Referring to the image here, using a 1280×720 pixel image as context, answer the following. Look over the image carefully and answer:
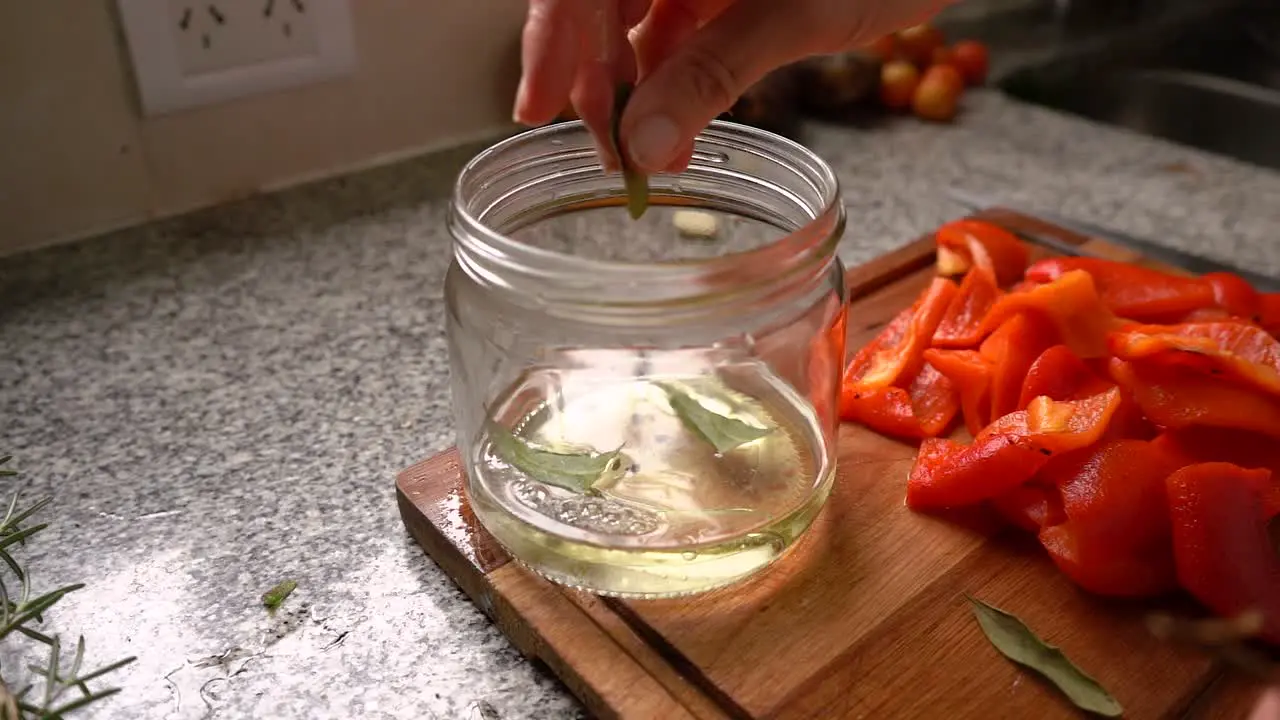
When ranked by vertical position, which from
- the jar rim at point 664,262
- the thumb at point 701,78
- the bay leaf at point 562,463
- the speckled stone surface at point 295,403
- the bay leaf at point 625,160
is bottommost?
the speckled stone surface at point 295,403

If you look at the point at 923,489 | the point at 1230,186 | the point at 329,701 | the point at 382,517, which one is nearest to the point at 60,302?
the point at 382,517

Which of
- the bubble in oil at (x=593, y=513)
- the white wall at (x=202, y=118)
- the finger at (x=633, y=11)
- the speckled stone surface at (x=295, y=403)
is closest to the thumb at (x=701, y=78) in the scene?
the finger at (x=633, y=11)

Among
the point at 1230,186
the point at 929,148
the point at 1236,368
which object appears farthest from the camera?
the point at 929,148

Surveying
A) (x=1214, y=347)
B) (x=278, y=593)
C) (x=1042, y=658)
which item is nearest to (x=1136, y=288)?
(x=1214, y=347)

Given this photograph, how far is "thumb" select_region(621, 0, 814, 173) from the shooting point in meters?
0.68

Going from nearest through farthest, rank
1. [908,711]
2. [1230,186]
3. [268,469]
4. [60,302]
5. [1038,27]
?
[908,711]
[268,469]
[60,302]
[1230,186]
[1038,27]

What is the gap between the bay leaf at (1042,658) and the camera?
651 mm

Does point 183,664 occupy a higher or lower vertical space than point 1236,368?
lower

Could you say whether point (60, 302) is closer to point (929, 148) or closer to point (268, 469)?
point (268, 469)

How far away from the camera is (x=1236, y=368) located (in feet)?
2.56

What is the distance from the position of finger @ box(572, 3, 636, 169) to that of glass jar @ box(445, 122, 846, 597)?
85 millimetres

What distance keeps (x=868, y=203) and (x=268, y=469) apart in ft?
2.82

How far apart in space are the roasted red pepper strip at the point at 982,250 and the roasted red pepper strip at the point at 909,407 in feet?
0.61

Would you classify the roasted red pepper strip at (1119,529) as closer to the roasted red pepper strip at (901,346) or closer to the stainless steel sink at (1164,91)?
the roasted red pepper strip at (901,346)
